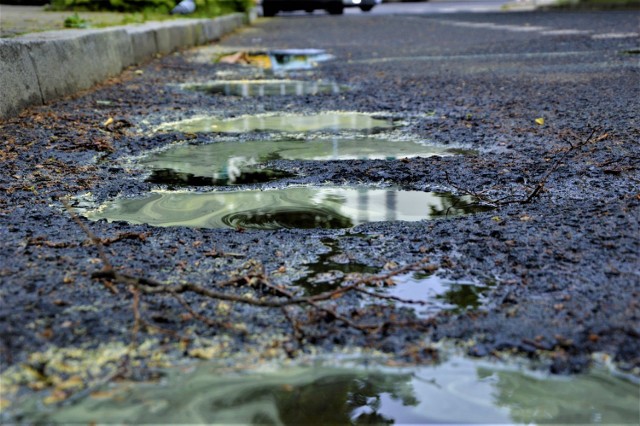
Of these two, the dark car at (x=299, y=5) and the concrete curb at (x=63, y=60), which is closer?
the concrete curb at (x=63, y=60)

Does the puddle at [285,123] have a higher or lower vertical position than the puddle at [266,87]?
higher

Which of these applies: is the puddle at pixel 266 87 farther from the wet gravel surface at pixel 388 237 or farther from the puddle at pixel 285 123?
the puddle at pixel 285 123

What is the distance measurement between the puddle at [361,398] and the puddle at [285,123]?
98.7 inches

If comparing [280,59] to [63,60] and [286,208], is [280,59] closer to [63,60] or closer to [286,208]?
[63,60]

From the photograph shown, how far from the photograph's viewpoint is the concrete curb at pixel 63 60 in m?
3.91

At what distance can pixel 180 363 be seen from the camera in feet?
4.73

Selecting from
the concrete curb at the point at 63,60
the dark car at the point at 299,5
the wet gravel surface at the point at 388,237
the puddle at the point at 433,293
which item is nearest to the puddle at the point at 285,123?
the wet gravel surface at the point at 388,237

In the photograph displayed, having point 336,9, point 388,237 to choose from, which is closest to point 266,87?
point 388,237

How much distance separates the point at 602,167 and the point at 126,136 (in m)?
2.18

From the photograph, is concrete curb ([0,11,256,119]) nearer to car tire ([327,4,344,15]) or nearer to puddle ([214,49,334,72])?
puddle ([214,49,334,72])

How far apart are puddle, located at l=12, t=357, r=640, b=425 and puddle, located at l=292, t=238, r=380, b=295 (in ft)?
1.24

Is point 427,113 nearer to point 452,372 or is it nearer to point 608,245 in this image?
point 608,245

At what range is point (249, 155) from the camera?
329 cm

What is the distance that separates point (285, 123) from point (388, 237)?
2044 mm
